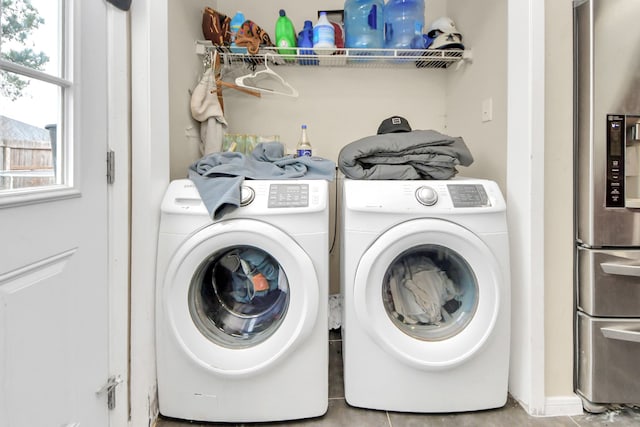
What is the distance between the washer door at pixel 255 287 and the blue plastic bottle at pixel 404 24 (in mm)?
1299

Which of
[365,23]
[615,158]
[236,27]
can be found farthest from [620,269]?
[236,27]

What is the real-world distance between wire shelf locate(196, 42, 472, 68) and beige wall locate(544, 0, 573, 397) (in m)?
0.50

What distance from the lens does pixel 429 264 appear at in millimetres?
1271

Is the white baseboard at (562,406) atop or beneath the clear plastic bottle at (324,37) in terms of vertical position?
beneath

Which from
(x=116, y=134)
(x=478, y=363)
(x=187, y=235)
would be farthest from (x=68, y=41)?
(x=478, y=363)

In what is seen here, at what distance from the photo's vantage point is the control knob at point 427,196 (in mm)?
1131

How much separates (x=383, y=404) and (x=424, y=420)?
0.16 m

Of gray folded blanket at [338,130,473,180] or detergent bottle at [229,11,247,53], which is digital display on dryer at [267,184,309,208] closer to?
gray folded blanket at [338,130,473,180]

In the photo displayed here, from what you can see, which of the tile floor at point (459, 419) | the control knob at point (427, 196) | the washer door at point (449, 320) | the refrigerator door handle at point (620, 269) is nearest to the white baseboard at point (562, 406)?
the tile floor at point (459, 419)

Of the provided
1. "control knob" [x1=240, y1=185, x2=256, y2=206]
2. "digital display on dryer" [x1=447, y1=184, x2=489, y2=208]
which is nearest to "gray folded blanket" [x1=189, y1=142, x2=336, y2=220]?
"control knob" [x1=240, y1=185, x2=256, y2=206]

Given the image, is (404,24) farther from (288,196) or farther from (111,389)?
(111,389)

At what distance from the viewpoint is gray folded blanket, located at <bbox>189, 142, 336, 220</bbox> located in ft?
3.57

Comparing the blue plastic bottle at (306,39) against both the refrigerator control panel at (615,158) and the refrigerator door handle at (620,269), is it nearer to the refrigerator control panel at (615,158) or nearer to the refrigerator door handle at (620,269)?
the refrigerator control panel at (615,158)

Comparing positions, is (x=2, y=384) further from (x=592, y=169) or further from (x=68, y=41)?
(x=592, y=169)
